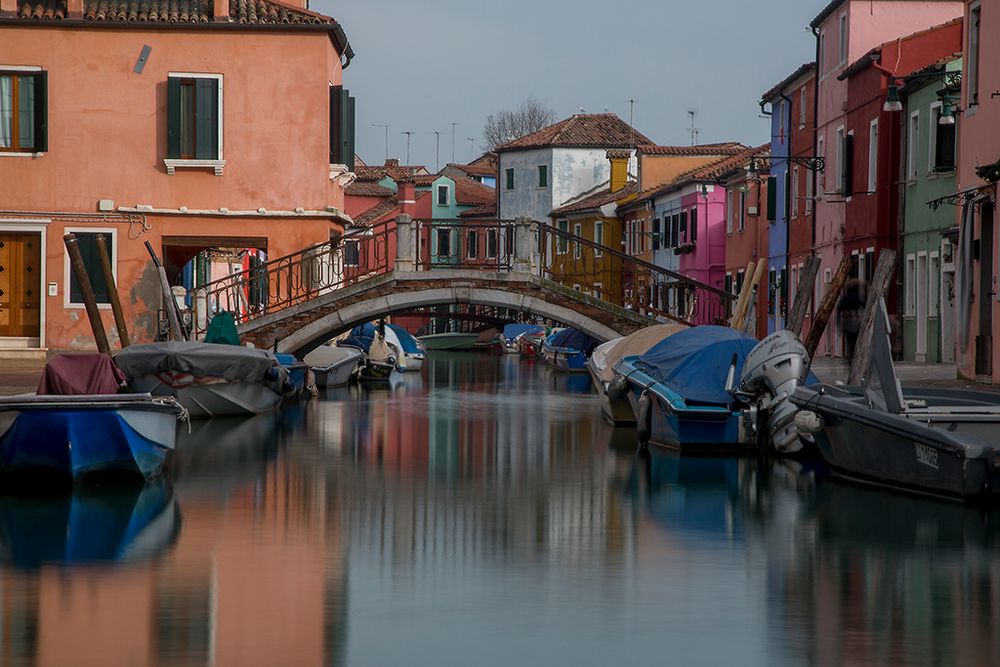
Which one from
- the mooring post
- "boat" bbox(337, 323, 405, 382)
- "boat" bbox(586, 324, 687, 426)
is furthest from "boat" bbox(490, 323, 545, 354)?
"boat" bbox(586, 324, 687, 426)

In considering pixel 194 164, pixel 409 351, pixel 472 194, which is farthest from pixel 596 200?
pixel 194 164

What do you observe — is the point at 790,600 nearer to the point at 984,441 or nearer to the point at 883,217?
the point at 984,441

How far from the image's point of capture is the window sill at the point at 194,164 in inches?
1214

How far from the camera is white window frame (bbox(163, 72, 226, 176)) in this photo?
Answer: 101 ft

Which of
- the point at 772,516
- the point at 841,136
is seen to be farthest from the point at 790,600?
the point at 841,136

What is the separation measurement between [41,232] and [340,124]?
18.7ft

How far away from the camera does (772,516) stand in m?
13.5

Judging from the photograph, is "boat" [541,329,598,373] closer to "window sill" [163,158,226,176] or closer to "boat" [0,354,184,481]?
"window sill" [163,158,226,176]

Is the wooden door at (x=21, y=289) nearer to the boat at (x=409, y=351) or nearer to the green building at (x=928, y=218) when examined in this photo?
the green building at (x=928, y=218)

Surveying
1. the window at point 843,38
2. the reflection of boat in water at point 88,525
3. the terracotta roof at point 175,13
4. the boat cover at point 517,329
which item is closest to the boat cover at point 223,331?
the terracotta roof at point 175,13

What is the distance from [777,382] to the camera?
58.4 ft

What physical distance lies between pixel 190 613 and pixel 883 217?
25899 mm

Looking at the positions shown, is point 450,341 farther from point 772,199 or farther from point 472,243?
point 772,199

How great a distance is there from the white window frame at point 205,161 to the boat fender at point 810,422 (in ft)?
55.8
